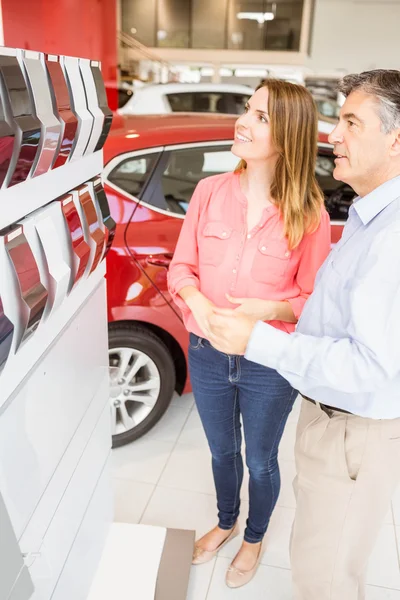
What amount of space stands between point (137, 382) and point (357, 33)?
19.3m

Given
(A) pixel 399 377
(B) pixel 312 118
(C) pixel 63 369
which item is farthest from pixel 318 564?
(B) pixel 312 118

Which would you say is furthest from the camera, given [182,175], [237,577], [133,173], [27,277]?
[182,175]

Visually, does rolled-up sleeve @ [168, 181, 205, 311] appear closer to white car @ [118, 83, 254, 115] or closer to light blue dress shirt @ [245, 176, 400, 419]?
light blue dress shirt @ [245, 176, 400, 419]

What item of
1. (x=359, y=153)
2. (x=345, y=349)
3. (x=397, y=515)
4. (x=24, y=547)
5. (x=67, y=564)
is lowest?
(x=397, y=515)

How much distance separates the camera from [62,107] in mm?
978

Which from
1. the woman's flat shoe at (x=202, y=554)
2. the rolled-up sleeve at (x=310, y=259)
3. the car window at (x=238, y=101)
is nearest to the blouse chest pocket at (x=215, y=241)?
the rolled-up sleeve at (x=310, y=259)

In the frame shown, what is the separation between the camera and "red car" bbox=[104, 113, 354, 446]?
7.63 feet

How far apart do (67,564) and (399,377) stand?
0.95m

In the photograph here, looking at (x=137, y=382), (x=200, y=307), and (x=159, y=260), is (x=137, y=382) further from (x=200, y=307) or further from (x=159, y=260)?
(x=200, y=307)

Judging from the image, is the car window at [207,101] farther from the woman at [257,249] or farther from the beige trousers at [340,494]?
the beige trousers at [340,494]

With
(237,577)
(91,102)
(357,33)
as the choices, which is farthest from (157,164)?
(357,33)

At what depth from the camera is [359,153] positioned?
1.13m

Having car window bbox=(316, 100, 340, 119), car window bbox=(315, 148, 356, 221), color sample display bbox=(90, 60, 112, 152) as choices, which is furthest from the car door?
car window bbox=(316, 100, 340, 119)

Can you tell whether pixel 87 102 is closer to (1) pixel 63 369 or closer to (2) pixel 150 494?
(1) pixel 63 369
